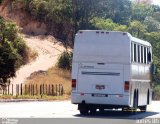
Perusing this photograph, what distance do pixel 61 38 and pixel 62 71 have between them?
1617 centimetres

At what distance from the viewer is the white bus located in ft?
90.7

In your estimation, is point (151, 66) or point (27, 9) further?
point (27, 9)

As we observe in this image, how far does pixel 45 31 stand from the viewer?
95.6m

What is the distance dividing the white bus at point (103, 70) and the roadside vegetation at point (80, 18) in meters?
38.8

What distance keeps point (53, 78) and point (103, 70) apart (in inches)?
1941

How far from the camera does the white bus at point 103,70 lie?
2766 centimetres

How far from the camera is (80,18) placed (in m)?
82.2

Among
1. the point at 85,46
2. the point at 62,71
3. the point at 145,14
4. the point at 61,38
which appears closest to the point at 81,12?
the point at 62,71

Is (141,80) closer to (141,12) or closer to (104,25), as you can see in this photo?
(104,25)

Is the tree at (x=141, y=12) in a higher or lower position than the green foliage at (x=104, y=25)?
higher

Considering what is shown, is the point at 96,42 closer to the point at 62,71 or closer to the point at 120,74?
the point at 120,74

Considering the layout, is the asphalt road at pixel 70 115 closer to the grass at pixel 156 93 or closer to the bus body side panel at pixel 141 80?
the bus body side panel at pixel 141 80

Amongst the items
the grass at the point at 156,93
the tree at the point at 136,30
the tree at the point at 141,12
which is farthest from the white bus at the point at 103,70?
the tree at the point at 141,12

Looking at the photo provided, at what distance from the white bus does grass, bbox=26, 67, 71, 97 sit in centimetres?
4289
